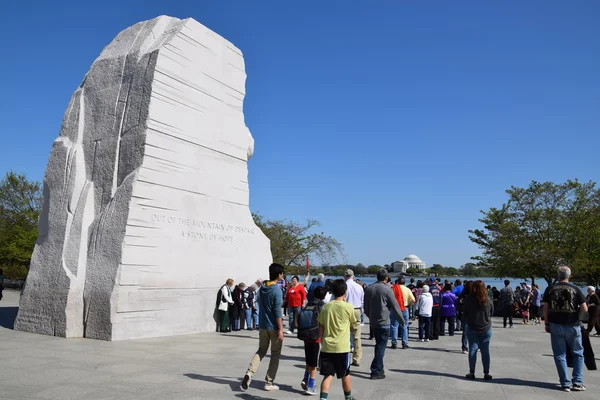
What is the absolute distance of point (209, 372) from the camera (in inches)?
296

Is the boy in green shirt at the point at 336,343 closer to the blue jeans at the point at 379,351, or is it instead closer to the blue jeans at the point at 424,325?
the blue jeans at the point at 379,351

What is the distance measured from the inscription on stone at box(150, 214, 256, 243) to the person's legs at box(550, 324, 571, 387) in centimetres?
823

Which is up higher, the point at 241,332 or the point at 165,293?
the point at 165,293

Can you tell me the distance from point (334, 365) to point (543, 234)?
2447 cm

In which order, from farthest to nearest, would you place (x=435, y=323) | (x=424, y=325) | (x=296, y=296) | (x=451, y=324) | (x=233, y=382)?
1. (x=451, y=324)
2. (x=435, y=323)
3. (x=424, y=325)
4. (x=296, y=296)
5. (x=233, y=382)

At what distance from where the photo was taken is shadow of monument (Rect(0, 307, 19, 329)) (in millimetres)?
12078

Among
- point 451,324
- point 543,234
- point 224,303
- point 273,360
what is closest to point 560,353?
point 273,360

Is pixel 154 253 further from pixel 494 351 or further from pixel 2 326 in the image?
pixel 494 351

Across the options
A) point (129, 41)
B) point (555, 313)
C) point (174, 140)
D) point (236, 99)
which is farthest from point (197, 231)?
point (555, 313)

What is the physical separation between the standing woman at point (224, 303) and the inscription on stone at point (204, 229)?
1.24 meters

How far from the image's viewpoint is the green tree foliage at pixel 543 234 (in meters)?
25.4

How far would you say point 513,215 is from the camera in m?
27.8

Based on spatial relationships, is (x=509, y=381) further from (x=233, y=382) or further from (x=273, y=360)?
(x=233, y=382)

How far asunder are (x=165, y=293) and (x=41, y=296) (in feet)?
9.04
